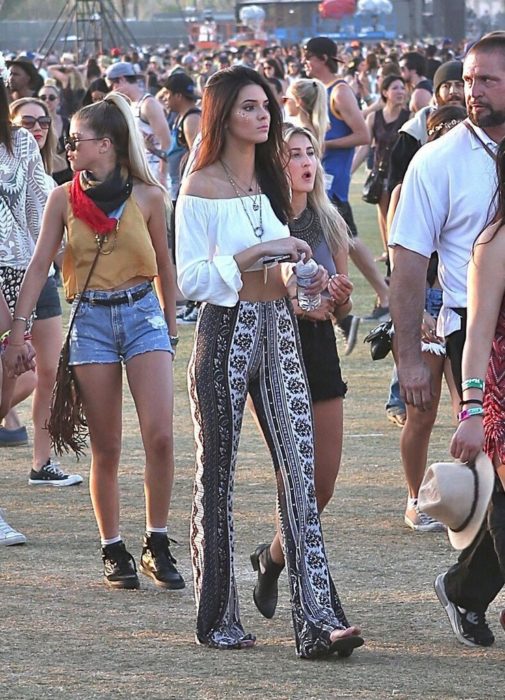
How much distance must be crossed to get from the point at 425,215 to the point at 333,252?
632 millimetres

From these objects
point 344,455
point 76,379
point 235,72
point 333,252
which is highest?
point 235,72

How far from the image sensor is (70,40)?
238ft

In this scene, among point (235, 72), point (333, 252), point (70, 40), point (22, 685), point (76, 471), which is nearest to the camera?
point (22, 685)

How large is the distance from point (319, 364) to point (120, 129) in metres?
1.30

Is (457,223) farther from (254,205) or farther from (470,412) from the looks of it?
(470,412)

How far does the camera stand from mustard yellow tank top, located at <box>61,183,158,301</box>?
6.02m

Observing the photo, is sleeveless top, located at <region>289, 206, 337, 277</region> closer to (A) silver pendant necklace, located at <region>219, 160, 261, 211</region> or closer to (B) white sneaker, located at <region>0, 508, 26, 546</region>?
(A) silver pendant necklace, located at <region>219, 160, 261, 211</region>

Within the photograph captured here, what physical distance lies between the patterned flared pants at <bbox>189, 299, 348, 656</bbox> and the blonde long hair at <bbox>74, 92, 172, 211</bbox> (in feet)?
3.85

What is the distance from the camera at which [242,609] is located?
5.84 m

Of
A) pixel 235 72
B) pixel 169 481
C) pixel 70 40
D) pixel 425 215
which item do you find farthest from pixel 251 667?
pixel 70 40

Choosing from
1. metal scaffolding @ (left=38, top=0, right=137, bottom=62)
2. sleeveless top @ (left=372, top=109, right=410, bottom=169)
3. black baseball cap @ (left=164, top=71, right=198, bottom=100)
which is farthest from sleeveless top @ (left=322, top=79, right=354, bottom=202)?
metal scaffolding @ (left=38, top=0, right=137, bottom=62)

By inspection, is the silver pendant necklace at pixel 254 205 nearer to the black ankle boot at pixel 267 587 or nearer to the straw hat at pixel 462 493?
the straw hat at pixel 462 493

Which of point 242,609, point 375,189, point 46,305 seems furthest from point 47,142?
point 375,189

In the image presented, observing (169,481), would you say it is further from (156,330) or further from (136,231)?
(136,231)
